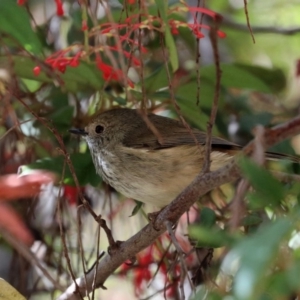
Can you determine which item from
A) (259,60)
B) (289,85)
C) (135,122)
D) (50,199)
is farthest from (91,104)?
(259,60)

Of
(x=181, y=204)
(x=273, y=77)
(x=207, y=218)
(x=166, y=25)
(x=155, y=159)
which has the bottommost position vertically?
(x=273, y=77)

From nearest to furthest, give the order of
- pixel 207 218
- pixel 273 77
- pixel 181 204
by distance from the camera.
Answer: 1. pixel 181 204
2. pixel 207 218
3. pixel 273 77

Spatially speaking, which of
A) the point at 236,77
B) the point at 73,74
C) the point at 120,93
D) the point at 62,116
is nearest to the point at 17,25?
the point at 73,74

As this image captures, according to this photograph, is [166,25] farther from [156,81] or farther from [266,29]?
[266,29]

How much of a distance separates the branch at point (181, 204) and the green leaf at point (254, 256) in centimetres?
39

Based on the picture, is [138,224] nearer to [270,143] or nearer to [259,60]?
[259,60]

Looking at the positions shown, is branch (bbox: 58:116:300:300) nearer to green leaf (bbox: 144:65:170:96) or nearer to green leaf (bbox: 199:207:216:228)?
green leaf (bbox: 199:207:216:228)

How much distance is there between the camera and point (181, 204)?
1822 mm

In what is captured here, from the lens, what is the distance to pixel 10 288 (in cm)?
200

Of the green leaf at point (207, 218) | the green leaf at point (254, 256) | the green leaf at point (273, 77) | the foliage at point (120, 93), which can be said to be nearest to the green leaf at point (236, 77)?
the foliage at point (120, 93)

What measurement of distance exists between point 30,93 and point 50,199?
509 millimetres

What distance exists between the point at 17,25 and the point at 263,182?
1.37m

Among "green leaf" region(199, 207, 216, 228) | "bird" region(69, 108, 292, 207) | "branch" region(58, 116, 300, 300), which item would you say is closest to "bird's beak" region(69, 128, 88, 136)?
"bird" region(69, 108, 292, 207)

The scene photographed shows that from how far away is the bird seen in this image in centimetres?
270
